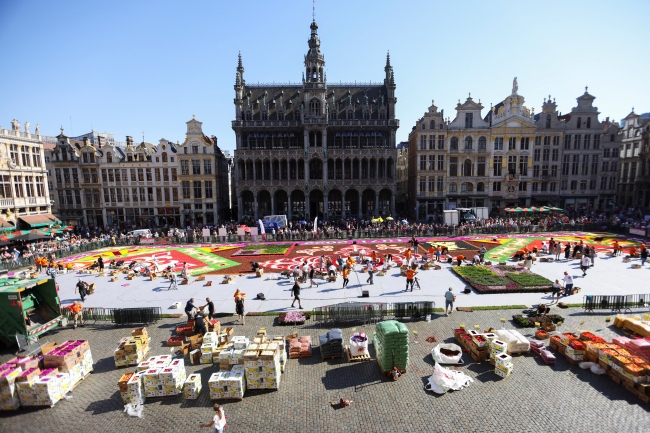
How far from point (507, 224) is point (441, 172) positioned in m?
15.8

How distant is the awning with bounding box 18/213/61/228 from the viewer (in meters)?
42.8

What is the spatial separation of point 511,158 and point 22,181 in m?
74.6

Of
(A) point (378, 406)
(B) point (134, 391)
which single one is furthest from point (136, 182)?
(A) point (378, 406)

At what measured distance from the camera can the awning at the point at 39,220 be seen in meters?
42.8

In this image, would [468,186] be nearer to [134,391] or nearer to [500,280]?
[500,280]

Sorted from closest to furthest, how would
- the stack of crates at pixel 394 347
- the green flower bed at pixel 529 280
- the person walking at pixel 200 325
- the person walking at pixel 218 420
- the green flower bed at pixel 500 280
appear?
the person walking at pixel 218 420 < the stack of crates at pixel 394 347 < the person walking at pixel 200 325 < the green flower bed at pixel 500 280 < the green flower bed at pixel 529 280

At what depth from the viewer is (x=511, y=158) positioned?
5644 centimetres

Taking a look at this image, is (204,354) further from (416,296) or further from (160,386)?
(416,296)

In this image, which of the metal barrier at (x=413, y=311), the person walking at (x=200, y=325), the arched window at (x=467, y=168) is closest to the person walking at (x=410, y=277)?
the metal barrier at (x=413, y=311)

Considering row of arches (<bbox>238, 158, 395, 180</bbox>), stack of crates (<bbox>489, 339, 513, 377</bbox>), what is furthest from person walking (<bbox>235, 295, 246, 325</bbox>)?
row of arches (<bbox>238, 158, 395, 180</bbox>)

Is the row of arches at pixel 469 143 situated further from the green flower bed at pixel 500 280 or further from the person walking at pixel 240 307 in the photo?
the person walking at pixel 240 307

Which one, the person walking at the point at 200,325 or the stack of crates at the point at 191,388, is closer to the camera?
the stack of crates at the point at 191,388

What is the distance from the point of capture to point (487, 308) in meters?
18.8

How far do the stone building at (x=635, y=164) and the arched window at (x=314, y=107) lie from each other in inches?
2103
